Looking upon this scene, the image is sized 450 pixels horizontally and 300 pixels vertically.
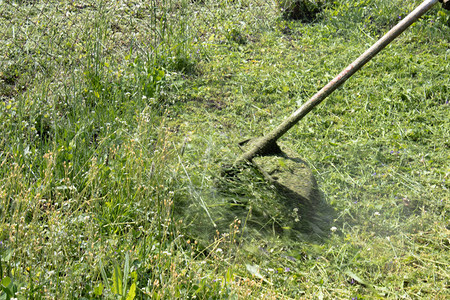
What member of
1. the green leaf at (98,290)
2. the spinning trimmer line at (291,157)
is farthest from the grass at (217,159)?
the spinning trimmer line at (291,157)

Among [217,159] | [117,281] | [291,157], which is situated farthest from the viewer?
[291,157]

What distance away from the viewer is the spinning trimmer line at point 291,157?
3.40 metres

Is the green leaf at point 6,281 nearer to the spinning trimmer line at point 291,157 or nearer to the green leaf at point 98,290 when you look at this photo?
the green leaf at point 98,290

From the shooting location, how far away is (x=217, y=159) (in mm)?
3732

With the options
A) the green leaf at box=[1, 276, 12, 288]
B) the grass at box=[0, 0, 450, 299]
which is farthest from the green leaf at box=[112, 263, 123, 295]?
the green leaf at box=[1, 276, 12, 288]

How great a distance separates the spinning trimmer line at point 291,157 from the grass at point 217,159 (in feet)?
0.42

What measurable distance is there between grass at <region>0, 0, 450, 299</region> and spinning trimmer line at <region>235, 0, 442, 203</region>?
0.42 feet

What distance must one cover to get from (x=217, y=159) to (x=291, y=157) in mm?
652

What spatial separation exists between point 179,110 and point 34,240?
277 centimetres

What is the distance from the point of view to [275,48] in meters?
6.17

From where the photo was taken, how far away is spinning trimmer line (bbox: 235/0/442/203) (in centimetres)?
340

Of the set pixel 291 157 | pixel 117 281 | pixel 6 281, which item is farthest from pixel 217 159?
pixel 6 281

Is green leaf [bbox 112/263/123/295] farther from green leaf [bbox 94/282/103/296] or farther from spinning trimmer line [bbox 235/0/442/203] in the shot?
spinning trimmer line [bbox 235/0/442/203]

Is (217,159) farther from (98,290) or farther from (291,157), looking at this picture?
(98,290)
